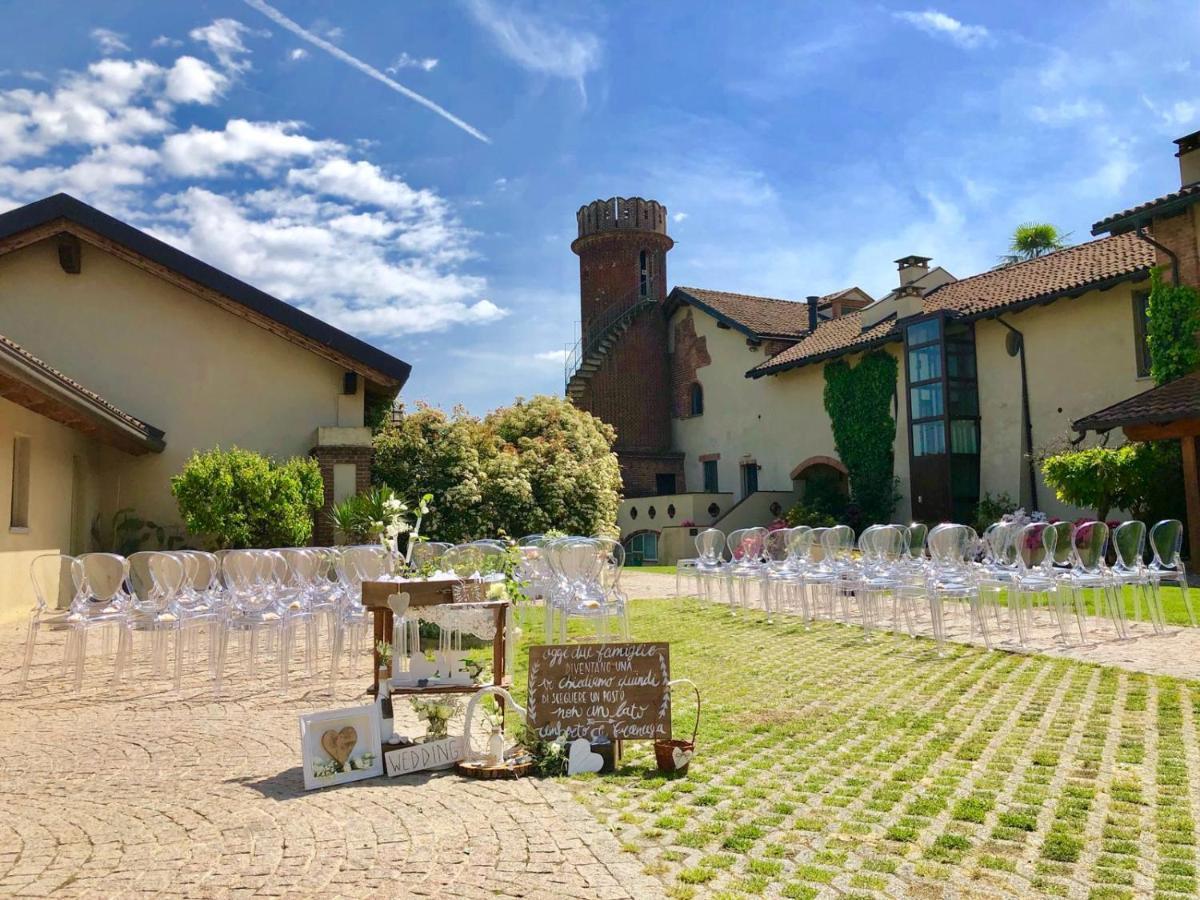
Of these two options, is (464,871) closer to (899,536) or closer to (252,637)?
(252,637)

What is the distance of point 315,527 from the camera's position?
46.1ft

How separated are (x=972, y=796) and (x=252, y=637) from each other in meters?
5.64

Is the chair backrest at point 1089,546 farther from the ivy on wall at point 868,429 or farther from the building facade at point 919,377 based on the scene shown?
the ivy on wall at point 868,429

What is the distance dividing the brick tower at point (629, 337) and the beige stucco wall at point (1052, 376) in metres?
11.3

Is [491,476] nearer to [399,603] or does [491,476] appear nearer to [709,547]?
[709,547]

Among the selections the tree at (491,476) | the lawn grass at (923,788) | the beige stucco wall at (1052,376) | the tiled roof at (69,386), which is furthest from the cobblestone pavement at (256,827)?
the beige stucco wall at (1052,376)

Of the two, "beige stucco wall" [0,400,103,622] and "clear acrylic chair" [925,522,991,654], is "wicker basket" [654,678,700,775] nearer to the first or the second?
"clear acrylic chair" [925,522,991,654]

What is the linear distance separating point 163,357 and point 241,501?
129 inches

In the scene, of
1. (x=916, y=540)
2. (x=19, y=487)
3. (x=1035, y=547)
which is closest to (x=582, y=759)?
(x=1035, y=547)

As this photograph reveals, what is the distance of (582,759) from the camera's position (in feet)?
14.4

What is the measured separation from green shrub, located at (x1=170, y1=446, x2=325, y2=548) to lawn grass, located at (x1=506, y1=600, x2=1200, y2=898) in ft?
23.6

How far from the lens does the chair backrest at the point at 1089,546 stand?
8227 mm

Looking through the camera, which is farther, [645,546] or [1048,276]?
[645,546]

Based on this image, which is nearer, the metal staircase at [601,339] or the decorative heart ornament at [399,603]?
the decorative heart ornament at [399,603]
